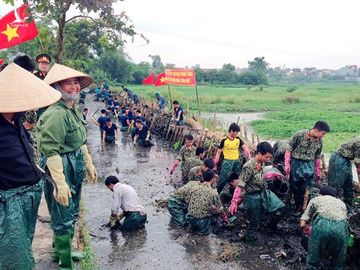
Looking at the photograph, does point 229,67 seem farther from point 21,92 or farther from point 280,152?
point 21,92

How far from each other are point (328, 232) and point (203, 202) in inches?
81.7

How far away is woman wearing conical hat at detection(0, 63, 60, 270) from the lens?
2688 mm

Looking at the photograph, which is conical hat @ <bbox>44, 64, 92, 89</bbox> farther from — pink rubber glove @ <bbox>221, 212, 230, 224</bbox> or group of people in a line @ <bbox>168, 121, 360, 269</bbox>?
pink rubber glove @ <bbox>221, 212, 230, 224</bbox>

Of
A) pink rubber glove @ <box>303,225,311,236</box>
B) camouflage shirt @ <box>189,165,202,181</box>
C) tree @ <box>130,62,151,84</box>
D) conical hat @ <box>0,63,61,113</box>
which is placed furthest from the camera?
tree @ <box>130,62,151,84</box>

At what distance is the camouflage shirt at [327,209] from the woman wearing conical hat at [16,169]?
3354 millimetres

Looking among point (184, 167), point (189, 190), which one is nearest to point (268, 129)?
point (184, 167)

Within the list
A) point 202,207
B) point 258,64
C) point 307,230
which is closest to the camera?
point 307,230

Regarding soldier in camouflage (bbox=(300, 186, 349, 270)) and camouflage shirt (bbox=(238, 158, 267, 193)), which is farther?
camouflage shirt (bbox=(238, 158, 267, 193))

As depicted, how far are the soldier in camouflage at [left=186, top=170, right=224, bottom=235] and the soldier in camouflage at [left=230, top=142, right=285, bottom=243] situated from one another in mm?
342

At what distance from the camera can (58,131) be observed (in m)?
3.44

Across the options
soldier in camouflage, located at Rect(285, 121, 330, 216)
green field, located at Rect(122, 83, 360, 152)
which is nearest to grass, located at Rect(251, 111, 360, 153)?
green field, located at Rect(122, 83, 360, 152)

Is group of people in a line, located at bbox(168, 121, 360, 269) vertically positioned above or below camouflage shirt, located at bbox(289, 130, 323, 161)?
below

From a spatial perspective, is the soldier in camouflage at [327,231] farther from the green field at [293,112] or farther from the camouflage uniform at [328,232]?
the green field at [293,112]

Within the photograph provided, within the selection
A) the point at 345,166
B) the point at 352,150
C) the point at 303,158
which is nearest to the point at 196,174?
the point at 303,158
